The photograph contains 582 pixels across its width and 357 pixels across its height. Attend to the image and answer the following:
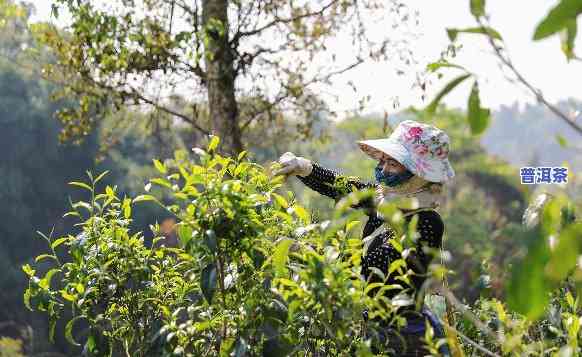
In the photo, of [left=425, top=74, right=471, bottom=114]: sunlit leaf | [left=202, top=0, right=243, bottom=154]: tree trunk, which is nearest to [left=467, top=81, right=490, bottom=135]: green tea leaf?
Answer: [left=425, top=74, right=471, bottom=114]: sunlit leaf

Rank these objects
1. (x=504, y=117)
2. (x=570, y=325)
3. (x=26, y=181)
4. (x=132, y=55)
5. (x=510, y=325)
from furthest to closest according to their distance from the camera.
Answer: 1. (x=504, y=117)
2. (x=26, y=181)
3. (x=132, y=55)
4. (x=570, y=325)
5. (x=510, y=325)

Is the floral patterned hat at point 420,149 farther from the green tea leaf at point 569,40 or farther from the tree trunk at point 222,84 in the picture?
the tree trunk at point 222,84

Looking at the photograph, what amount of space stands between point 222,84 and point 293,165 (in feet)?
9.91

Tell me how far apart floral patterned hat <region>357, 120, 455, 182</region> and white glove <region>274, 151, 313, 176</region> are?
0.74 feet

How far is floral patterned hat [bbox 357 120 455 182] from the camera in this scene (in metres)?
2.75

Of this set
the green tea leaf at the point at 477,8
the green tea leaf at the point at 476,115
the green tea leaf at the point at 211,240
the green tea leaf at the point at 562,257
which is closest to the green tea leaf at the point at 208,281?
the green tea leaf at the point at 211,240

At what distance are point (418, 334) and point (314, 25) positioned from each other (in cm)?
475

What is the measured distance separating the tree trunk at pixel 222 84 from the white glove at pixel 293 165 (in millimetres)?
2700

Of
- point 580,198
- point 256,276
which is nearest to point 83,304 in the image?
point 256,276

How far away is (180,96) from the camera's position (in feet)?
22.3

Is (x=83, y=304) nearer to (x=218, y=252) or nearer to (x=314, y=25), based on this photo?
(x=218, y=252)

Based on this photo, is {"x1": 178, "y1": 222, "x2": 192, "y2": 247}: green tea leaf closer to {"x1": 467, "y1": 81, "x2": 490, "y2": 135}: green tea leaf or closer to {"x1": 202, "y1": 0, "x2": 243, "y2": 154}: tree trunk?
{"x1": 467, "y1": 81, "x2": 490, "y2": 135}: green tea leaf

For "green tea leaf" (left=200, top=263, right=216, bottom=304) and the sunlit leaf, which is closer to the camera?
the sunlit leaf

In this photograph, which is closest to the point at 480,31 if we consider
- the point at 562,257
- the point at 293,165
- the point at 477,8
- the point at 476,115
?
the point at 477,8
